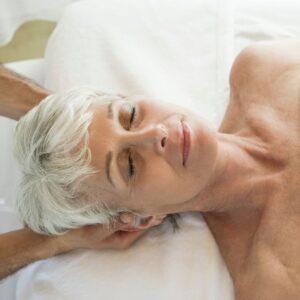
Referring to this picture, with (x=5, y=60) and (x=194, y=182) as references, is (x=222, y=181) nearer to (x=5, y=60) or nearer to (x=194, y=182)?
(x=194, y=182)

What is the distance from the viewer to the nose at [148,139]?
1131 mm

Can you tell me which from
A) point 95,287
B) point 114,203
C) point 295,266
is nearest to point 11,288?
point 95,287

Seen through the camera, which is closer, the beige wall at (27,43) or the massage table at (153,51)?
the massage table at (153,51)

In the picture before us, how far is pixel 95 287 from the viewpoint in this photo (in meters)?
1.27

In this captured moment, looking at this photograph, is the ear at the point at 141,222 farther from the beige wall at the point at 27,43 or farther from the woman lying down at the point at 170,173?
the beige wall at the point at 27,43

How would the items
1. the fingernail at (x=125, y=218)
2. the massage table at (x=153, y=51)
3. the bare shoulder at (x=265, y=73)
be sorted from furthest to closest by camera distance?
the massage table at (x=153, y=51) → the bare shoulder at (x=265, y=73) → the fingernail at (x=125, y=218)

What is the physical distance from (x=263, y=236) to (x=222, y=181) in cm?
18

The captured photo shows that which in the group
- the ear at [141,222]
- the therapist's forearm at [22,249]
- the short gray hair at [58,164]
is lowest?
the therapist's forearm at [22,249]

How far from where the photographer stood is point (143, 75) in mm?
1523

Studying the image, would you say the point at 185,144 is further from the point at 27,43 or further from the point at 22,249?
the point at 27,43

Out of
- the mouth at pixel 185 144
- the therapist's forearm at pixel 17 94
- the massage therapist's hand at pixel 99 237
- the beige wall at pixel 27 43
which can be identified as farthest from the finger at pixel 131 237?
the beige wall at pixel 27 43

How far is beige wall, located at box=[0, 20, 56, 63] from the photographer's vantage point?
96.2 inches

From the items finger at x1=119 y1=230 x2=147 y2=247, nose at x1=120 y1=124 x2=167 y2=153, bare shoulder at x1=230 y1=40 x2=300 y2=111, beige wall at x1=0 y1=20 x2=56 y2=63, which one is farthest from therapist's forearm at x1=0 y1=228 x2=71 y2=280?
beige wall at x1=0 y1=20 x2=56 y2=63

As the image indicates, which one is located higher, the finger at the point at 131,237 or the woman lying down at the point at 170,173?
the woman lying down at the point at 170,173
